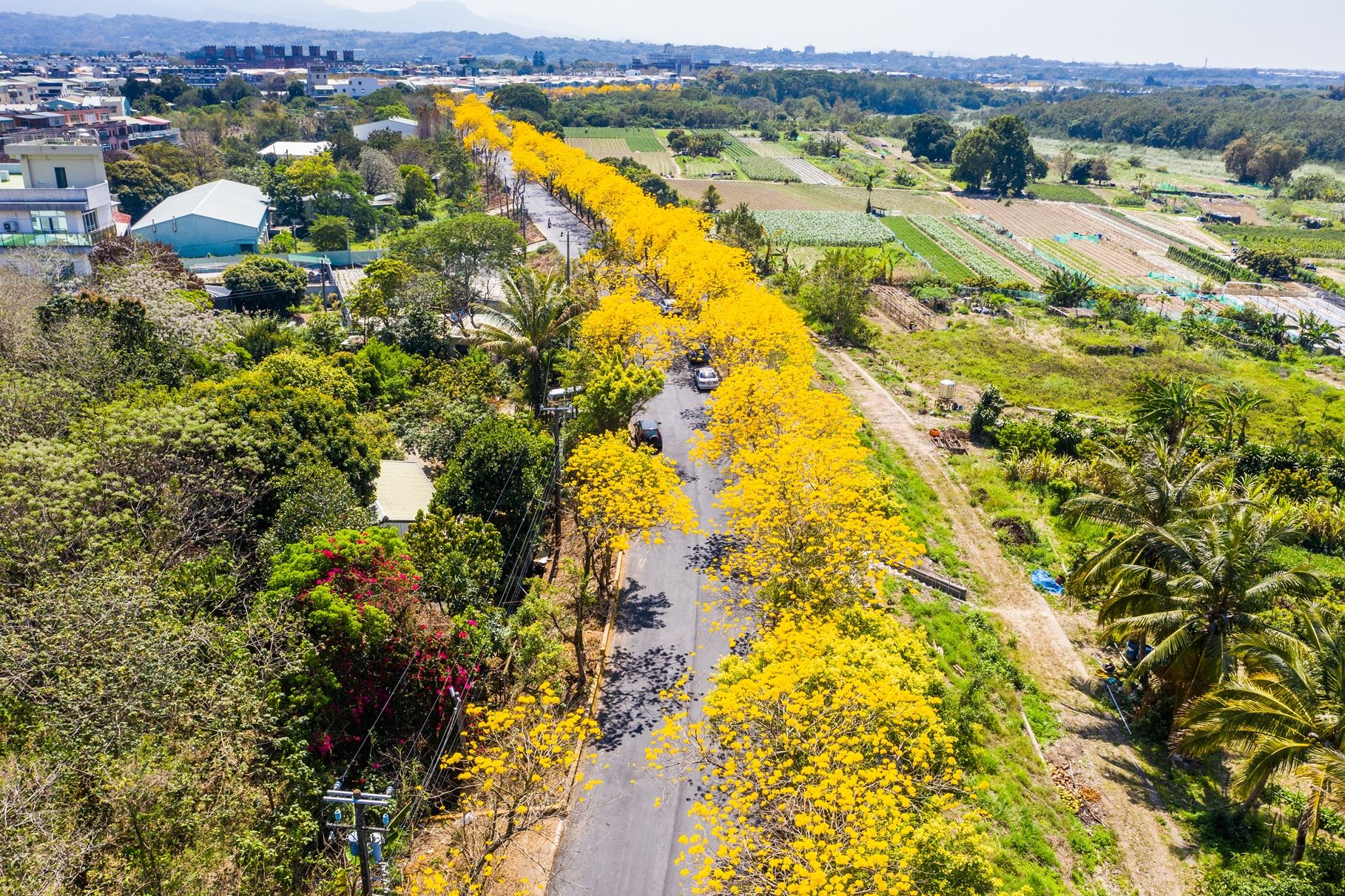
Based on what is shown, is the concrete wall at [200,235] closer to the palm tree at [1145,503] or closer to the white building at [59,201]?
the white building at [59,201]

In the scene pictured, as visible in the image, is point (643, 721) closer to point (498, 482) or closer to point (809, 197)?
point (498, 482)

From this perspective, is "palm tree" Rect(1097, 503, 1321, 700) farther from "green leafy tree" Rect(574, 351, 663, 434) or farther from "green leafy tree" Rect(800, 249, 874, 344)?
"green leafy tree" Rect(800, 249, 874, 344)

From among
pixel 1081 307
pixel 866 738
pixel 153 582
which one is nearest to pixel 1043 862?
pixel 866 738

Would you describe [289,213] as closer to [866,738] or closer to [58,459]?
[58,459]

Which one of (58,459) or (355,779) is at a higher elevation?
(58,459)

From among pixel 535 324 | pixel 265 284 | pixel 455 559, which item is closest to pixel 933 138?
pixel 265 284

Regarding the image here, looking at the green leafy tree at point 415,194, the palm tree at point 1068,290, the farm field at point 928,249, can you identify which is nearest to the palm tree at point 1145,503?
the palm tree at point 1068,290
